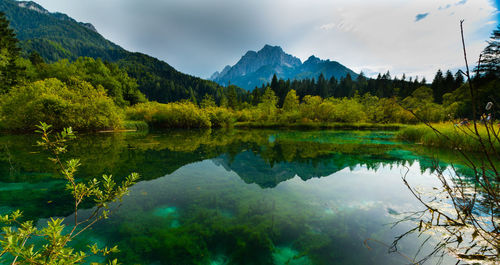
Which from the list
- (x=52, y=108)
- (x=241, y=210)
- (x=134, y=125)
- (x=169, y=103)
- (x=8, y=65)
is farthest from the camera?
(x=169, y=103)

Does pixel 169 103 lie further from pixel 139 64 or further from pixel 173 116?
pixel 139 64

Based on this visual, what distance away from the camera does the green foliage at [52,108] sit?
18.9 m

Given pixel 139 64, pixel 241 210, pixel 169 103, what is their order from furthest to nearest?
pixel 139 64, pixel 169 103, pixel 241 210

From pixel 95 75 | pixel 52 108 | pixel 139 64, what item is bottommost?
pixel 52 108

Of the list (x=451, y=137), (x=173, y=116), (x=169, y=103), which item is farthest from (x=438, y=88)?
(x=169, y=103)

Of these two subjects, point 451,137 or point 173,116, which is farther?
point 173,116

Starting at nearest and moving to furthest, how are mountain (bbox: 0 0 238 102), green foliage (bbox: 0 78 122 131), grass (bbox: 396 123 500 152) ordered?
grass (bbox: 396 123 500 152) < green foliage (bbox: 0 78 122 131) < mountain (bbox: 0 0 238 102)

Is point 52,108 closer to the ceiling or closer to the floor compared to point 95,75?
closer to the floor

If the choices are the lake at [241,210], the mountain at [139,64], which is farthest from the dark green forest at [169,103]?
the mountain at [139,64]

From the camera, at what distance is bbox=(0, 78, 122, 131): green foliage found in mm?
18891

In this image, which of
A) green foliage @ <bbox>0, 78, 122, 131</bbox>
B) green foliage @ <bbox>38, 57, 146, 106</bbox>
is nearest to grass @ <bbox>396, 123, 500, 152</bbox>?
green foliage @ <bbox>0, 78, 122, 131</bbox>

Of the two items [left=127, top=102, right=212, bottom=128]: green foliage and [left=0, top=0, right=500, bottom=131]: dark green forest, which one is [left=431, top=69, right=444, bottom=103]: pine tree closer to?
[left=0, top=0, right=500, bottom=131]: dark green forest

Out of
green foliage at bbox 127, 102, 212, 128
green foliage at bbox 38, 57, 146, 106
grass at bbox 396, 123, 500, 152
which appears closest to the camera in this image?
grass at bbox 396, 123, 500, 152

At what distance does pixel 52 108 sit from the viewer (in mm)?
19453
